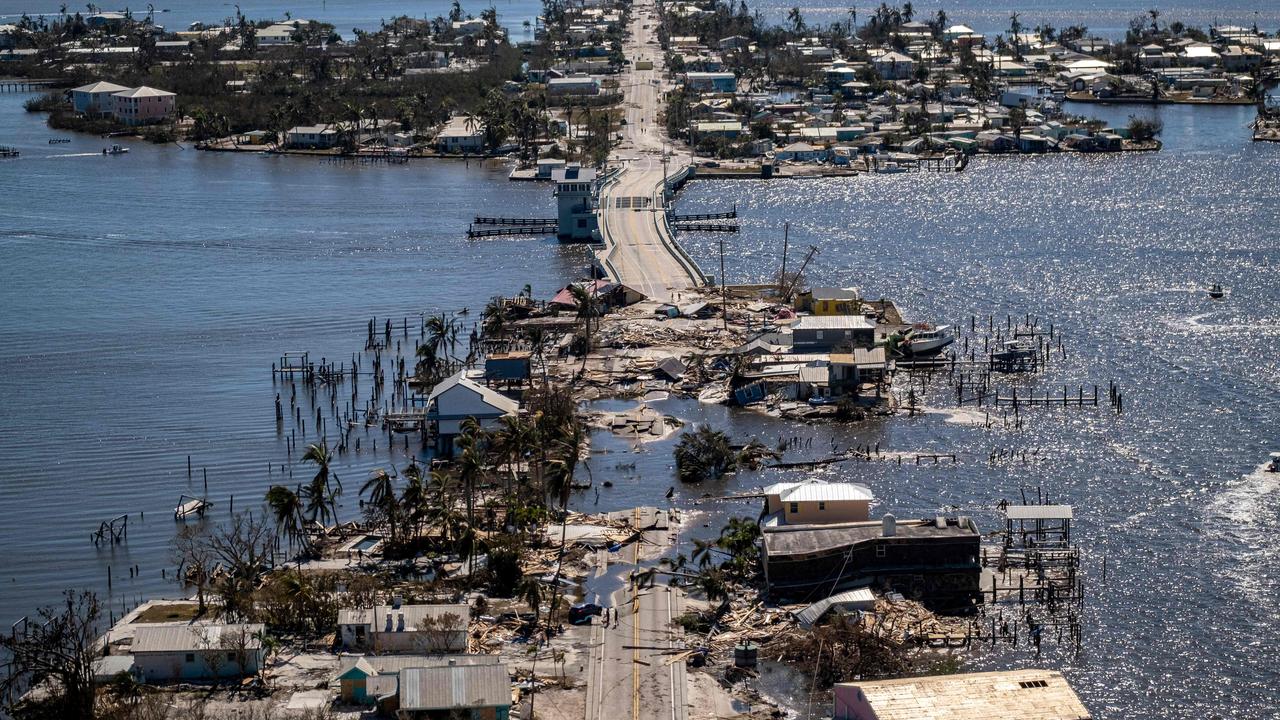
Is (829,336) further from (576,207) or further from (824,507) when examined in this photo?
(576,207)

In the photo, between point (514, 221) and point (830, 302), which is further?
point (514, 221)

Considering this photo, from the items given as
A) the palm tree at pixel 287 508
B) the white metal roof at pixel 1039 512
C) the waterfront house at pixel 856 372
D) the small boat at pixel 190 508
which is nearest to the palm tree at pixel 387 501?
the palm tree at pixel 287 508

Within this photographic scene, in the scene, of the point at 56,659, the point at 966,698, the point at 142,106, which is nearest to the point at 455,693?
the point at 56,659

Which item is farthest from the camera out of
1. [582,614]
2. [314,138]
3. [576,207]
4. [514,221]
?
[314,138]

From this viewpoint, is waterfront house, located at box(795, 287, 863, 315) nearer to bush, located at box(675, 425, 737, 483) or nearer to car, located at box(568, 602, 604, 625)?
bush, located at box(675, 425, 737, 483)

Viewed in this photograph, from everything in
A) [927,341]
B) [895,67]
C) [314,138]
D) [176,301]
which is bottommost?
[176,301]

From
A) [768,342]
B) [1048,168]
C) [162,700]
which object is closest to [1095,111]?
[1048,168]

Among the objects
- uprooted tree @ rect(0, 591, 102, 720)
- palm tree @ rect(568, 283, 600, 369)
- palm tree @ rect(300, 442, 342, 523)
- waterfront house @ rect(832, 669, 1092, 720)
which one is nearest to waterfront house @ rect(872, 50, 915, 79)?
palm tree @ rect(568, 283, 600, 369)

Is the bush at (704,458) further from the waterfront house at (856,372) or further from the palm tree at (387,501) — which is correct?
the palm tree at (387,501)
